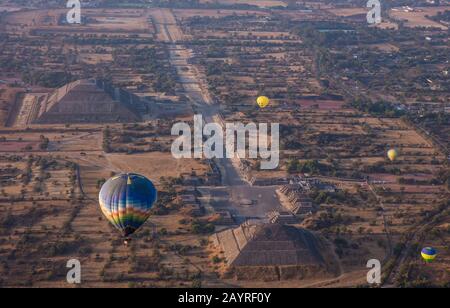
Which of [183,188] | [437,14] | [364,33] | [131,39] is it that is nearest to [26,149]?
[183,188]

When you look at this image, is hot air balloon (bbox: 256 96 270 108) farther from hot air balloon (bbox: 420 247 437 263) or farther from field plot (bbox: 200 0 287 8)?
field plot (bbox: 200 0 287 8)

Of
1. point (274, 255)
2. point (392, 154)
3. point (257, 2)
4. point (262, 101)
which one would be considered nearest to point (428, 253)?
point (274, 255)

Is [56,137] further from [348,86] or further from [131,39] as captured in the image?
[131,39]

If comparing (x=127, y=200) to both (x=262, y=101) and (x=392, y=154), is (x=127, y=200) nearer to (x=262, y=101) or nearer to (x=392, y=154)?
(x=392, y=154)

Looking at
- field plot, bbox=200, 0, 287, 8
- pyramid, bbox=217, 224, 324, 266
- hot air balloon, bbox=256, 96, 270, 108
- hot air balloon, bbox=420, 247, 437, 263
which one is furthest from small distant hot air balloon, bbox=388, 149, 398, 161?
field plot, bbox=200, 0, 287, 8

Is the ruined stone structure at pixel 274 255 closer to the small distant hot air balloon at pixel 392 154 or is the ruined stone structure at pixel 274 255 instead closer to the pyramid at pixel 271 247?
the pyramid at pixel 271 247

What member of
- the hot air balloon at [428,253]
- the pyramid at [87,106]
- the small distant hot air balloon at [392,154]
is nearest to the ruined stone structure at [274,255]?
the hot air balloon at [428,253]
